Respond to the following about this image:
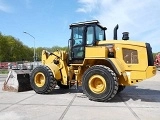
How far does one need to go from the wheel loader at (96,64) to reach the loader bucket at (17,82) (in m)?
0.89

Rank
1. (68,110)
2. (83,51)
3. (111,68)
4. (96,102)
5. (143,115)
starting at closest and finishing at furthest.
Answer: (143,115), (68,110), (96,102), (111,68), (83,51)

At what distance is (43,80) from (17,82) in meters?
1.42

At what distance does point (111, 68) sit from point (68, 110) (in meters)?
2.95

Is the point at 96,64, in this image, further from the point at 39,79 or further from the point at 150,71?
the point at 39,79

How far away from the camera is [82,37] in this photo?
10703 millimetres

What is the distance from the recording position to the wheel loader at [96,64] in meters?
9.20

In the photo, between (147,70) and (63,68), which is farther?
(63,68)

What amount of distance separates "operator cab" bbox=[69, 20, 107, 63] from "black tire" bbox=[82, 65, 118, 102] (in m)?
1.35

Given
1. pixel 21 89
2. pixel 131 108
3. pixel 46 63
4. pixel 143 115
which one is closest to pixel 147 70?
pixel 131 108

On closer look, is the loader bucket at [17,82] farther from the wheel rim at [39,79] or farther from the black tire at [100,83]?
the black tire at [100,83]

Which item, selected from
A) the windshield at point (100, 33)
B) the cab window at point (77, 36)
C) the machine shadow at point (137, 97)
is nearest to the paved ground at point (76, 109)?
the machine shadow at point (137, 97)

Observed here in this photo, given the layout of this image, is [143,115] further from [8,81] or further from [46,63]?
[8,81]

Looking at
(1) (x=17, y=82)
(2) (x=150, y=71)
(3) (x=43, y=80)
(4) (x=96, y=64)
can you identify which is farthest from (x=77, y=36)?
(1) (x=17, y=82)

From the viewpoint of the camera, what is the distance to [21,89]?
1200 cm
